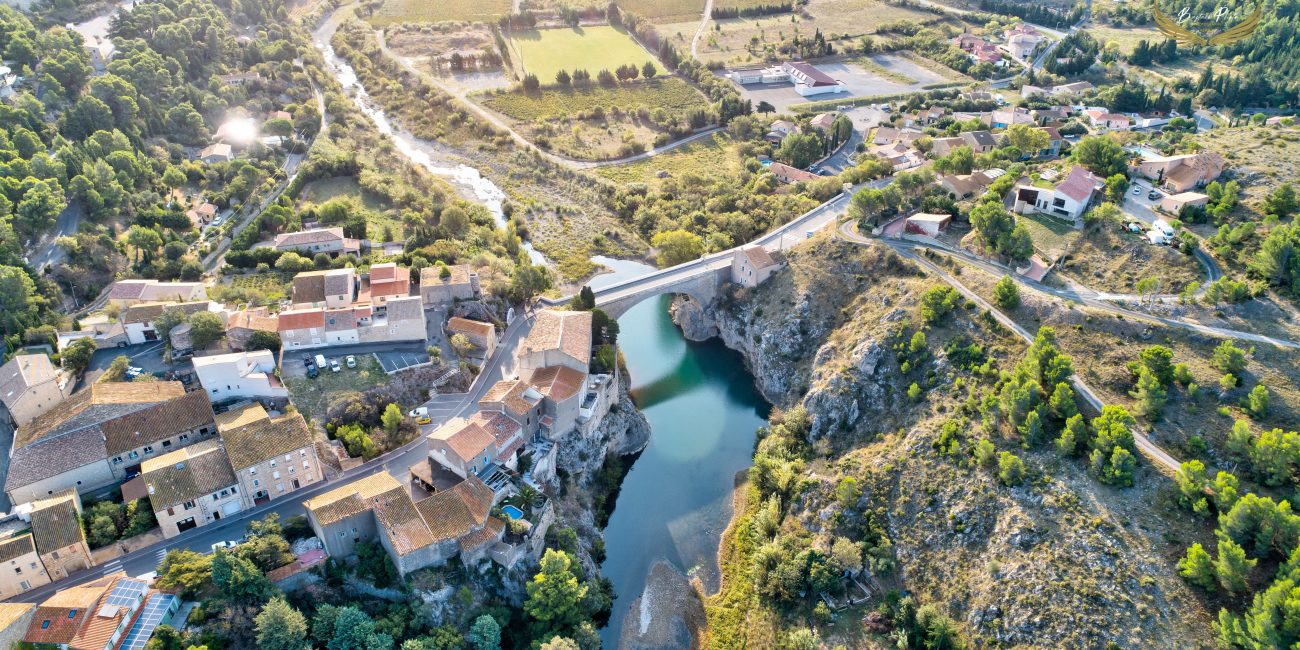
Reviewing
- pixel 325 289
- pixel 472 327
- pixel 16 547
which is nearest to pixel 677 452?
pixel 472 327

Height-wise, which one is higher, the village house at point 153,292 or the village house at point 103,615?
the village house at point 153,292

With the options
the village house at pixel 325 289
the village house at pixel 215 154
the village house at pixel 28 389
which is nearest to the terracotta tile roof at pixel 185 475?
the village house at pixel 28 389

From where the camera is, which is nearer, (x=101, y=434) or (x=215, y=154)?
(x=101, y=434)

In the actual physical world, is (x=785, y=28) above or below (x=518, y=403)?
above

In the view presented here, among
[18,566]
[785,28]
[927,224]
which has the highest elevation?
[927,224]

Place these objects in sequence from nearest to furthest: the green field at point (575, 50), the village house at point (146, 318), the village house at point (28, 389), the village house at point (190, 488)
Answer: the village house at point (190, 488)
the village house at point (28, 389)
the village house at point (146, 318)
the green field at point (575, 50)

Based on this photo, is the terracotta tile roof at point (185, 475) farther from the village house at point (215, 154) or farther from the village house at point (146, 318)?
the village house at point (215, 154)

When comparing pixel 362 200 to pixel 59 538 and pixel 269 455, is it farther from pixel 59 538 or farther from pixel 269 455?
pixel 59 538
